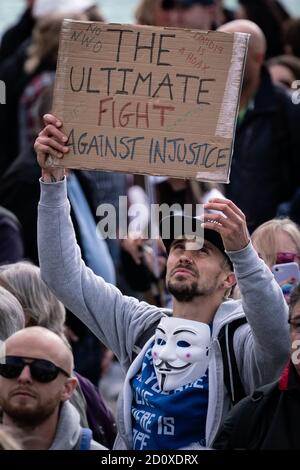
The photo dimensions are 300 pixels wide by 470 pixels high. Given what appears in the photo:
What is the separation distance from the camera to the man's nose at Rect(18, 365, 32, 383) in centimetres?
497

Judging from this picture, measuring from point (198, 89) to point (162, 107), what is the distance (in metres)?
0.14

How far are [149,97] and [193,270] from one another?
0.64 meters

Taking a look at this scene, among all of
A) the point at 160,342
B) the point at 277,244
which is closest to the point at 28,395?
the point at 160,342

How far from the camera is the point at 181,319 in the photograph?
17.6 feet

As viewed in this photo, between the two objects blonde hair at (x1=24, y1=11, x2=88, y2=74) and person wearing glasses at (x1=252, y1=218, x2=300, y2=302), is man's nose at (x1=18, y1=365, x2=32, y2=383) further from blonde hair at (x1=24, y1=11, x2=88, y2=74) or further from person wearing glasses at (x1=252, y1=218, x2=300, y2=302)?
blonde hair at (x1=24, y1=11, x2=88, y2=74)

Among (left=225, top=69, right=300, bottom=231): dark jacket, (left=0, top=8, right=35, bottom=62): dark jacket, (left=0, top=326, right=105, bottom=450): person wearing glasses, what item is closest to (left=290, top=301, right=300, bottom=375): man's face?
(left=0, top=326, right=105, bottom=450): person wearing glasses

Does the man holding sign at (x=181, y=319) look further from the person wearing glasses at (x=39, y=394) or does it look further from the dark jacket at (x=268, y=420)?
the person wearing glasses at (x=39, y=394)

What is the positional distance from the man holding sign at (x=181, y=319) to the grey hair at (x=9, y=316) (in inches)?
8.4

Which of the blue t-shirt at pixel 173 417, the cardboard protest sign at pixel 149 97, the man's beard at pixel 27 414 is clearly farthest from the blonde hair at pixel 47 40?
the man's beard at pixel 27 414

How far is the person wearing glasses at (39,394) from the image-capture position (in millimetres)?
4965

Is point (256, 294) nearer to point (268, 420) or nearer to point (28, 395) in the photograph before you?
point (268, 420)

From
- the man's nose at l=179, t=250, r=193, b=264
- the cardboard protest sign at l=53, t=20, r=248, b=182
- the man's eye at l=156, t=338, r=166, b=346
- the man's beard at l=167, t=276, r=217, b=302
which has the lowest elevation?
the man's eye at l=156, t=338, r=166, b=346

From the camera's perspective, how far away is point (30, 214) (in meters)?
7.76
